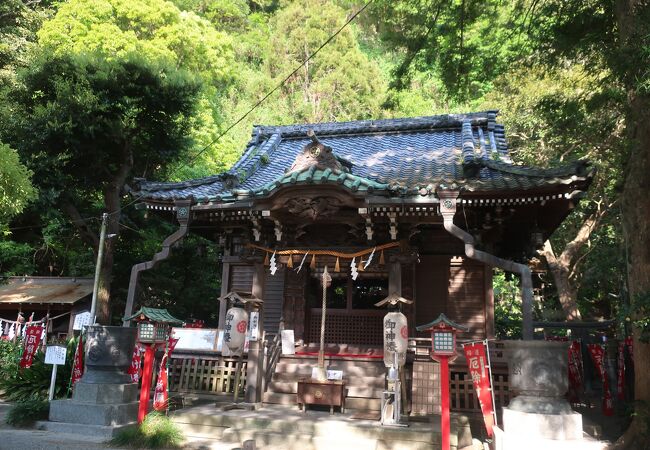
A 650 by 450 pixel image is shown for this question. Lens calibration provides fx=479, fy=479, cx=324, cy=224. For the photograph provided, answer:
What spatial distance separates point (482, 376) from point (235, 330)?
4553 millimetres

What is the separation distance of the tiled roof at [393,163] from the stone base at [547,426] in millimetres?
3857

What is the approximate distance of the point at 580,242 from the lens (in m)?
18.8

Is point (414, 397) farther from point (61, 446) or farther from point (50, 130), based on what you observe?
point (50, 130)

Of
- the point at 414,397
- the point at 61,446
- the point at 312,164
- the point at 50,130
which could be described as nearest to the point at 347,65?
the point at 50,130

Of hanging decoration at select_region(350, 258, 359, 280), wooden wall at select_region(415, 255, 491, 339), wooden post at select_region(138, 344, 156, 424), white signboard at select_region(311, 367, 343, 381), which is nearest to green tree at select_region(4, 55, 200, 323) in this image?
wooden post at select_region(138, 344, 156, 424)

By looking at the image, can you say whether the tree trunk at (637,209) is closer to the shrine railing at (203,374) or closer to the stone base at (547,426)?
the stone base at (547,426)

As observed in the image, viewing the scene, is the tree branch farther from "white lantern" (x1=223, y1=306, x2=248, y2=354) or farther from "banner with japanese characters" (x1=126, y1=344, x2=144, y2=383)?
A: "white lantern" (x1=223, y1=306, x2=248, y2=354)

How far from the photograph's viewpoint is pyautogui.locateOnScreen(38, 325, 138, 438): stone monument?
788 cm

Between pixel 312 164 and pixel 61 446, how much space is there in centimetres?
621

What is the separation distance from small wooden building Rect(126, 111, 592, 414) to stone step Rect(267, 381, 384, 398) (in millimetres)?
23

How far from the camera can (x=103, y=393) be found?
809 cm

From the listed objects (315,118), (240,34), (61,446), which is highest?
(240,34)

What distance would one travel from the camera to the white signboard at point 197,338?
10.9 metres

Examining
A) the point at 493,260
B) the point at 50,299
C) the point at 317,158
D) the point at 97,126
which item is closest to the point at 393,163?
the point at 317,158
